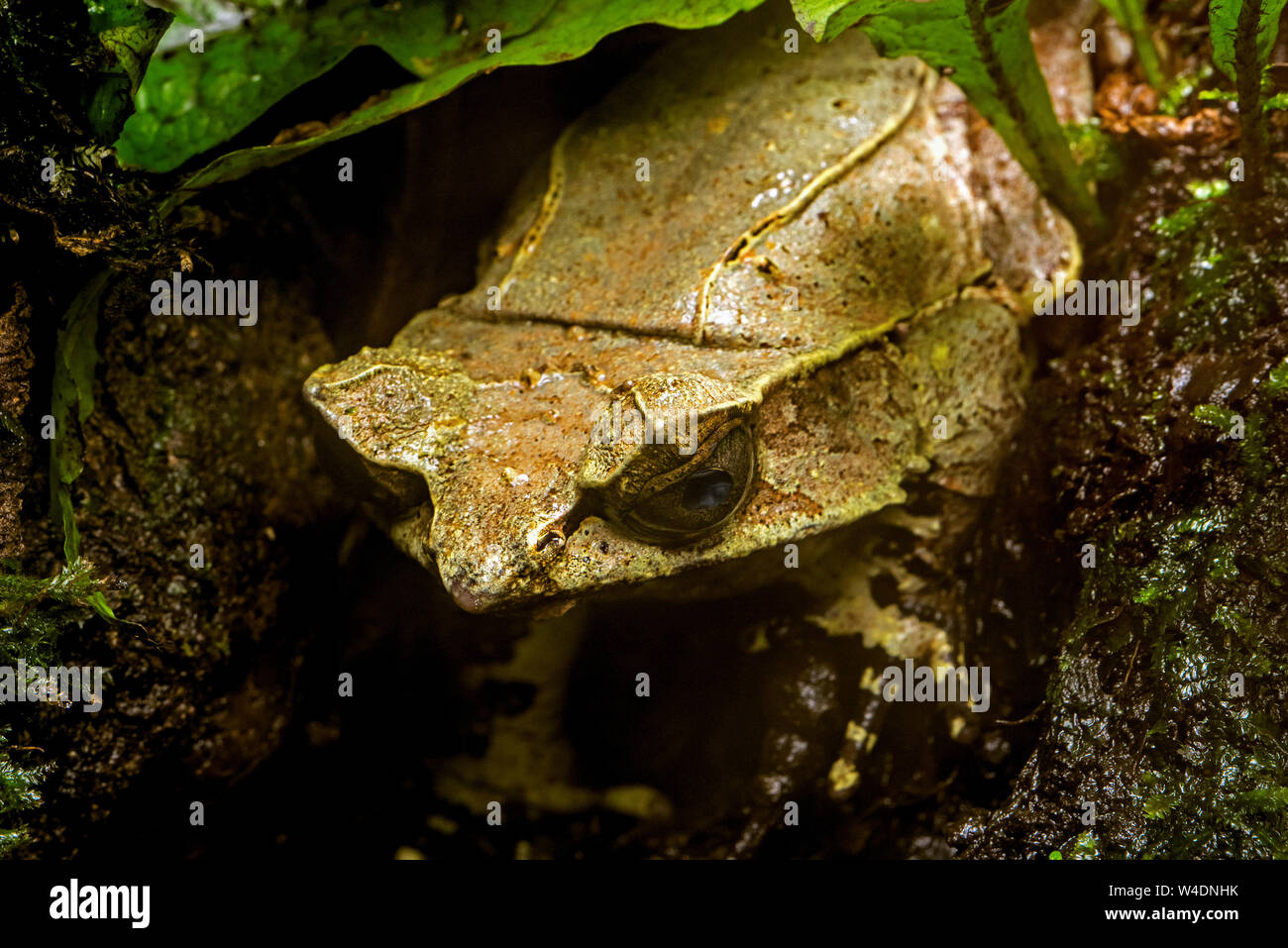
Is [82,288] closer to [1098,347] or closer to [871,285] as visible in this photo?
[871,285]

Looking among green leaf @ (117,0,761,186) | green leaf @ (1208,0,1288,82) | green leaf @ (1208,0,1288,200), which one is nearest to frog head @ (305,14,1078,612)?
green leaf @ (117,0,761,186)

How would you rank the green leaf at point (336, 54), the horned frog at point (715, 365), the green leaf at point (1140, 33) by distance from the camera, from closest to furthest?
the horned frog at point (715, 365)
the green leaf at point (336, 54)
the green leaf at point (1140, 33)

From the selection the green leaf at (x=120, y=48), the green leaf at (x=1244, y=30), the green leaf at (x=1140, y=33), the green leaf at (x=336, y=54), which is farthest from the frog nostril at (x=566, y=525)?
the green leaf at (x=1140, y=33)
